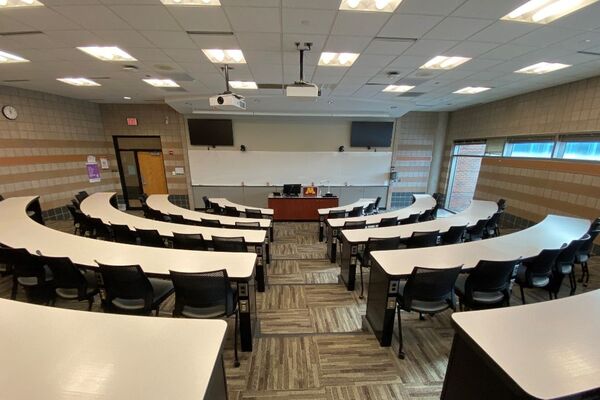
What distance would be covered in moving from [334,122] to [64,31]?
260 inches

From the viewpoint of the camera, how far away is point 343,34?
285cm

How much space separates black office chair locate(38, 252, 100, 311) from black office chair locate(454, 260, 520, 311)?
3775 millimetres

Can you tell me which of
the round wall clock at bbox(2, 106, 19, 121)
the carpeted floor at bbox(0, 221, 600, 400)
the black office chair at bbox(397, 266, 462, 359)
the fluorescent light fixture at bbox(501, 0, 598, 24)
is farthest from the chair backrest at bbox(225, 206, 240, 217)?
the round wall clock at bbox(2, 106, 19, 121)

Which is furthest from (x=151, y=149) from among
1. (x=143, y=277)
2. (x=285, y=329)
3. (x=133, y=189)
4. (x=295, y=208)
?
(x=285, y=329)

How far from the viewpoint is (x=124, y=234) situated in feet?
11.3

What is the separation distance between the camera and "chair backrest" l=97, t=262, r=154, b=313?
2.00 meters

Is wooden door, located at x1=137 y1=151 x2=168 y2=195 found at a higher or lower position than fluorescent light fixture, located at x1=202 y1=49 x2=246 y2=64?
lower

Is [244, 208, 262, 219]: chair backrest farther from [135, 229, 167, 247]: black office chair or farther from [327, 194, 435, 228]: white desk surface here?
[135, 229, 167, 247]: black office chair

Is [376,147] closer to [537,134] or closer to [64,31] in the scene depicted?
[537,134]

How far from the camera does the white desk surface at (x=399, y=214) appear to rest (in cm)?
420

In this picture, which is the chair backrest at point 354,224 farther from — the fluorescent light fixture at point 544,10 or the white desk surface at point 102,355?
the fluorescent light fixture at point 544,10

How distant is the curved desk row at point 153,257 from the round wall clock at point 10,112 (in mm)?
4363

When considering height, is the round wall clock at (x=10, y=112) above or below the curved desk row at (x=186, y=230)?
above

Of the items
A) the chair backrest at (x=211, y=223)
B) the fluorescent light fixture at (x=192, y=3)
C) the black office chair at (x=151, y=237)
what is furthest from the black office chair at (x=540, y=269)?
the black office chair at (x=151, y=237)
